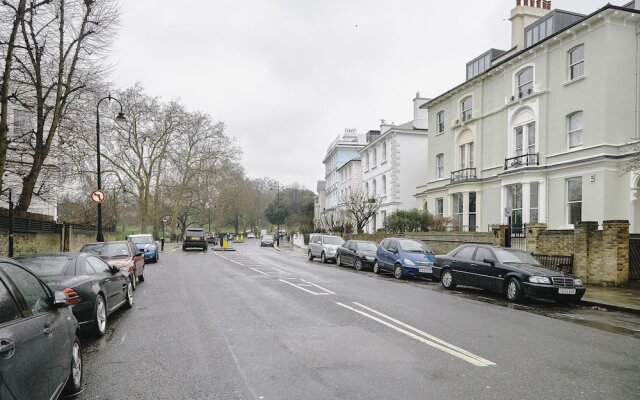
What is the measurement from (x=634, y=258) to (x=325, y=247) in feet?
50.8

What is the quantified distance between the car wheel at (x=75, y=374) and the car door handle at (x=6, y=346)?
1.69m

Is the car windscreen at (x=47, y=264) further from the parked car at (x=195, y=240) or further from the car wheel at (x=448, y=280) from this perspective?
the parked car at (x=195, y=240)

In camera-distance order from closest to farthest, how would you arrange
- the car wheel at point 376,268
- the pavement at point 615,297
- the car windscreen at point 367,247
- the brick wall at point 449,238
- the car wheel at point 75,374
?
the car wheel at point 75,374
the pavement at point 615,297
the car wheel at point 376,268
the brick wall at point 449,238
the car windscreen at point 367,247

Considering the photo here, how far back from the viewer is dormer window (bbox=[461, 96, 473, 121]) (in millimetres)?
31264

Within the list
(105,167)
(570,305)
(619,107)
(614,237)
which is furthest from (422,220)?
(105,167)

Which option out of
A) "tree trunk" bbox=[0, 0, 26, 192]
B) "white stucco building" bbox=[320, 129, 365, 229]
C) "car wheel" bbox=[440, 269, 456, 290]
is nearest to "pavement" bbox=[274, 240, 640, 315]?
"car wheel" bbox=[440, 269, 456, 290]

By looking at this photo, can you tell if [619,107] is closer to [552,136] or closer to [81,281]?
[552,136]

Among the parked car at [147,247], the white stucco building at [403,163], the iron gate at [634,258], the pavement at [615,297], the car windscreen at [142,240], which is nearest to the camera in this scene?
the pavement at [615,297]

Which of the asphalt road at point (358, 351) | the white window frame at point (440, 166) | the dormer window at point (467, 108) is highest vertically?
the dormer window at point (467, 108)

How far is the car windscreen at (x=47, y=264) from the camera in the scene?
7457 millimetres

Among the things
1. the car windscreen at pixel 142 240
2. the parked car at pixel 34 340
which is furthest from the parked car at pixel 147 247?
the parked car at pixel 34 340

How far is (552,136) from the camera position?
24.0m

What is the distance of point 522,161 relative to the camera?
1022 inches

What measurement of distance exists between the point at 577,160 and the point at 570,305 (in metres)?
12.1
